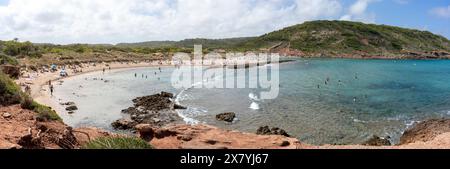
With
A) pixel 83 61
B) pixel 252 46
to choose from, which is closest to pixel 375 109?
pixel 83 61

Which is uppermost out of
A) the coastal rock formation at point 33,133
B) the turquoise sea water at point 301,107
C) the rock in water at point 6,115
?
the rock in water at point 6,115

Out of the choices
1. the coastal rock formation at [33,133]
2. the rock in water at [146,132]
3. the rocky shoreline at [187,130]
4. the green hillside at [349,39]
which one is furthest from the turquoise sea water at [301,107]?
the green hillside at [349,39]

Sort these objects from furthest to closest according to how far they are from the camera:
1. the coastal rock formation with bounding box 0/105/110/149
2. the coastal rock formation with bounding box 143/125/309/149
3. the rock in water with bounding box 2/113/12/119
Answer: the rock in water with bounding box 2/113/12/119, the coastal rock formation with bounding box 143/125/309/149, the coastal rock formation with bounding box 0/105/110/149

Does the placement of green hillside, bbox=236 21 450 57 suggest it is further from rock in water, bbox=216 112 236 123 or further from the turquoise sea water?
rock in water, bbox=216 112 236 123

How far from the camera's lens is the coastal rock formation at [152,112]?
90.3 feet

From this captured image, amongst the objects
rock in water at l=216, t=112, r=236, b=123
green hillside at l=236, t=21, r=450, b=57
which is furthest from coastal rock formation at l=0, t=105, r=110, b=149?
green hillside at l=236, t=21, r=450, b=57

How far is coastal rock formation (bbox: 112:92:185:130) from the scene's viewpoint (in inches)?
1083

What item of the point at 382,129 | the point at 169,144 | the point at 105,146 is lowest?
the point at 382,129

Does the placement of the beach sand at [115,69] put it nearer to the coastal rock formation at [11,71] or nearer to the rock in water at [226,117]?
the coastal rock formation at [11,71]

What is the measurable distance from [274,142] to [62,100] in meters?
28.0

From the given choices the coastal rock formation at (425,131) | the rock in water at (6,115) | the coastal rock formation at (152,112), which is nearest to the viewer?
the rock in water at (6,115)
